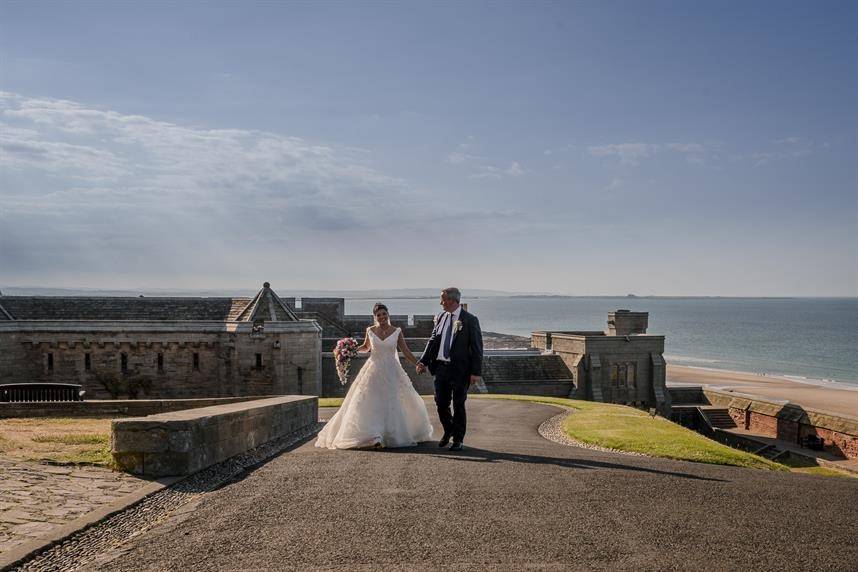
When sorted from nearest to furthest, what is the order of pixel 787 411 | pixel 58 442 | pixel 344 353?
pixel 58 442
pixel 344 353
pixel 787 411

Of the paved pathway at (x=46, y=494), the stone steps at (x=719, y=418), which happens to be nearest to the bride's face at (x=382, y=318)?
the paved pathway at (x=46, y=494)

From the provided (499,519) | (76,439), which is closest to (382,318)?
(76,439)

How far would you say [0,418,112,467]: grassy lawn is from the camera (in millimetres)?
9078

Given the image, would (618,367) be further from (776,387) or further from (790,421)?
(776,387)

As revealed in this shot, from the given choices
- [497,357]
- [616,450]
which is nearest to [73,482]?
[616,450]

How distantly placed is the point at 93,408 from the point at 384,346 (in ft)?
25.6

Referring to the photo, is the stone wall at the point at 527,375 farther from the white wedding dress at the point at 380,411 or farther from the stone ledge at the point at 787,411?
the white wedding dress at the point at 380,411

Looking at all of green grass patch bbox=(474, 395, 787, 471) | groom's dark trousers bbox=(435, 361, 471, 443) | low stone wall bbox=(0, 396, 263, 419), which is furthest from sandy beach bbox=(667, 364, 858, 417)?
low stone wall bbox=(0, 396, 263, 419)

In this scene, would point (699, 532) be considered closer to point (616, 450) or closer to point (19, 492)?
point (616, 450)

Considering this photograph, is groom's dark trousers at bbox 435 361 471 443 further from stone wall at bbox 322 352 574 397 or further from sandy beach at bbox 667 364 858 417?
sandy beach at bbox 667 364 858 417

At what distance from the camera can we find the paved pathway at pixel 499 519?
558 cm

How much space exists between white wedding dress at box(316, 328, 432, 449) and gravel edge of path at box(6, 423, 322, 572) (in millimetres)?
1323

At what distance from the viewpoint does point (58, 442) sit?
10.2 meters

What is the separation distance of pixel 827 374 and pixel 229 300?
81.6 meters
